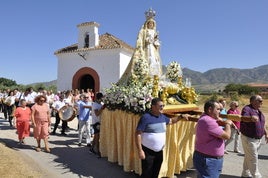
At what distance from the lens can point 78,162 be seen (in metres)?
7.39

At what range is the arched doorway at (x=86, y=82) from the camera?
2313 cm

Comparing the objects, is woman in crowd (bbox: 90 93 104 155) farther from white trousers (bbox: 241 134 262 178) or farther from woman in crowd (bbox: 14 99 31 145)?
white trousers (bbox: 241 134 262 178)

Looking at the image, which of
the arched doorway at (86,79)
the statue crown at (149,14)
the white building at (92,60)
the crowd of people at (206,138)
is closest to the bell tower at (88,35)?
the white building at (92,60)

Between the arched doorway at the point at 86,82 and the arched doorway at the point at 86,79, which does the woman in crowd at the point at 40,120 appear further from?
the arched doorway at the point at 86,82

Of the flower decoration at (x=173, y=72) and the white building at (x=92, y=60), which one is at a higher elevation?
the white building at (x=92, y=60)

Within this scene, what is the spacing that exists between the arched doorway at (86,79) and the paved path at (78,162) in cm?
1178

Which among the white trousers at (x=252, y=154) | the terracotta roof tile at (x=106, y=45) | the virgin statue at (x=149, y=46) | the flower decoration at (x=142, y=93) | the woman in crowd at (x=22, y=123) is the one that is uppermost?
the terracotta roof tile at (x=106, y=45)

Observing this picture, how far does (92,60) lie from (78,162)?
49.8ft

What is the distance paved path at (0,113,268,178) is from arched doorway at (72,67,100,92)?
38.7 ft

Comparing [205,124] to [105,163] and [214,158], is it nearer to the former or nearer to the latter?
[214,158]

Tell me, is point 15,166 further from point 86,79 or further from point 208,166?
point 86,79

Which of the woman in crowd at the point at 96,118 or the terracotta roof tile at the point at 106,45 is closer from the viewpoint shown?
the woman in crowd at the point at 96,118

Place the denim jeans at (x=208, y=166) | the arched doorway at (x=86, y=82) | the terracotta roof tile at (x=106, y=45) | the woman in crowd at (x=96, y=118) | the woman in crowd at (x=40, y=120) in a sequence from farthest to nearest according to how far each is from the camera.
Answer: the arched doorway at (x=86, y=82) < the terracotta roof tile at (x=106, y=45) < the woman in crowd at (x=40, y=120) < the woman in crowd at (x=96, y=118) < the denim jeans at (x=208, y=166)

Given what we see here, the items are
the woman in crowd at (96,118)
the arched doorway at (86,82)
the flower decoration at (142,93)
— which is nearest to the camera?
the flower decoration at (142,93)
